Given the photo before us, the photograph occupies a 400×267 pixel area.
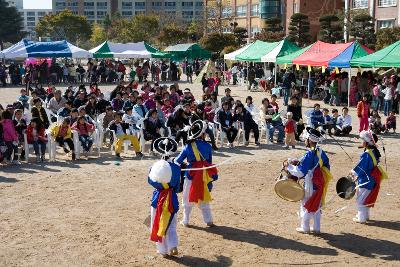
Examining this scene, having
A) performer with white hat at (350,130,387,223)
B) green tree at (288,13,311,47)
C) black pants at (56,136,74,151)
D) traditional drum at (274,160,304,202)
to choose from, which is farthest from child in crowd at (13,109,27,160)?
green tree at (288,13,311,47)

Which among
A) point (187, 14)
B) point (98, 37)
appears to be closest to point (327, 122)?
point (98, 37)

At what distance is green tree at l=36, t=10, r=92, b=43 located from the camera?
310ft

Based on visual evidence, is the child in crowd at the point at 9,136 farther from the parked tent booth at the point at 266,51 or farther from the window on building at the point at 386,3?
the window on building at the point at 386,3

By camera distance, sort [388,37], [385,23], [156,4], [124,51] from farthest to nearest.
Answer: [156,4] < [385,23] < [124,51] < [388,37]

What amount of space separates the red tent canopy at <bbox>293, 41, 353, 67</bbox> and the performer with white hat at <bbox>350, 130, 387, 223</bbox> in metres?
14.8

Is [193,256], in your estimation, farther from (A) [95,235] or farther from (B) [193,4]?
(B) [193,4]

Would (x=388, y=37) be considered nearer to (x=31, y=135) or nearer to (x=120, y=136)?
(x=120, y=136)

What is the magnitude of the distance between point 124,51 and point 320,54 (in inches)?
577

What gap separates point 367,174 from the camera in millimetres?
8016

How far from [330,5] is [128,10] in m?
87.5

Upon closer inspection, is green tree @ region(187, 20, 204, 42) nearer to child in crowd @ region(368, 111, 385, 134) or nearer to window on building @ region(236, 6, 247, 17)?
window on building @ region(236, 6, 247, 17)

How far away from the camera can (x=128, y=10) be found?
140000 millimetres

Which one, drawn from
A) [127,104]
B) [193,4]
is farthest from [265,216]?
[193,4]

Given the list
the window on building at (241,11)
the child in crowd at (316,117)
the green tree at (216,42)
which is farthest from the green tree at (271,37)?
the child in crowd at (316,117)
